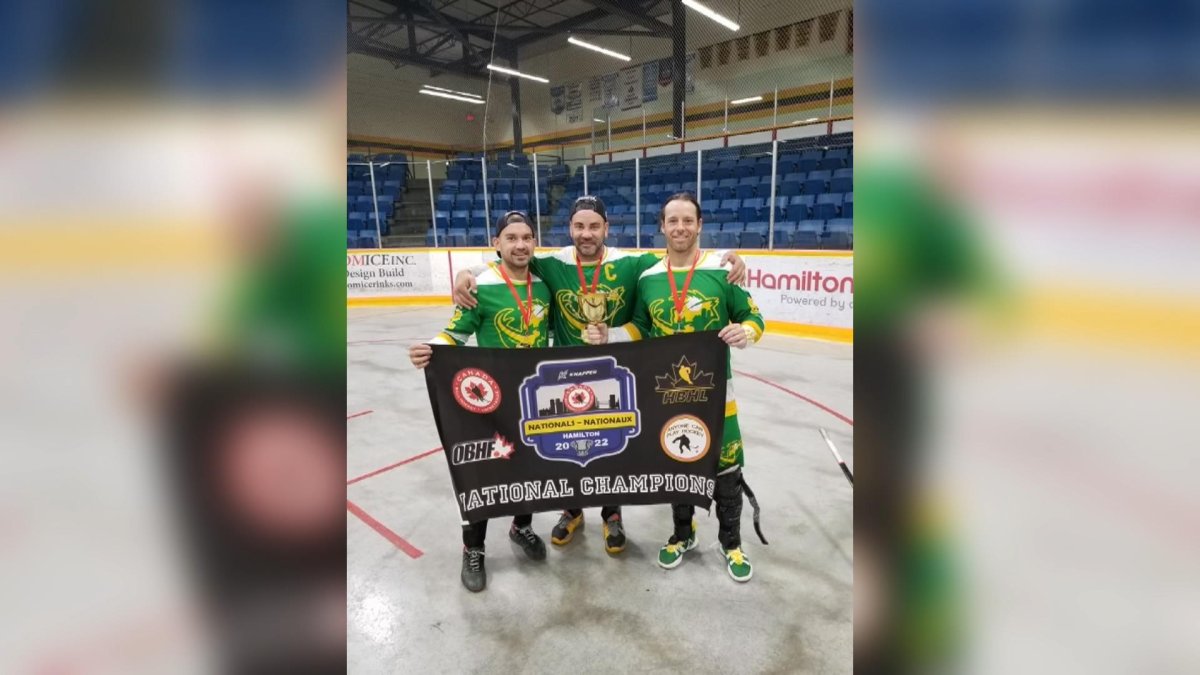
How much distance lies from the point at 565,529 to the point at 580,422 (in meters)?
0.81

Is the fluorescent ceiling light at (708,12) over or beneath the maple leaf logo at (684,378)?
over

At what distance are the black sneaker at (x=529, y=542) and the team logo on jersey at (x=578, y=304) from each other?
3.42ft

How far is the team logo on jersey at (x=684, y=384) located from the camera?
2.32 m

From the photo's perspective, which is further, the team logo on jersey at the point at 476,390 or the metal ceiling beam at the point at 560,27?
the metal ceiling beam at the point at 560,27

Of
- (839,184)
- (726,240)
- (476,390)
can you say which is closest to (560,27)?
(839,184)

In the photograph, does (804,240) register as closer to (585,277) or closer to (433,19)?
(585,277)

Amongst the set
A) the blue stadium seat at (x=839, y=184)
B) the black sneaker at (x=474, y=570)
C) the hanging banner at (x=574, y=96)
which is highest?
the hanging banner at (x=574, y=96)

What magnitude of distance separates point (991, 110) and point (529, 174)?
48.8 feet

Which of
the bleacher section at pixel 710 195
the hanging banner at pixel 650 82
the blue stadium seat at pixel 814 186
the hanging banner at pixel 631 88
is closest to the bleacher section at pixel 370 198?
the bleacher section at pixel 710 195

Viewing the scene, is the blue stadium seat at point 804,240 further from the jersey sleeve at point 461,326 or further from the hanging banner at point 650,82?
the hanging banner at point 650,82

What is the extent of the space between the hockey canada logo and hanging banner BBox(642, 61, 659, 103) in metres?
15.4

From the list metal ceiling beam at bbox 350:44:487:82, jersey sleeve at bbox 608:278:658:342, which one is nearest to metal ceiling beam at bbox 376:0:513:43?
metal ceiling beam at bbox 350:44:487:82

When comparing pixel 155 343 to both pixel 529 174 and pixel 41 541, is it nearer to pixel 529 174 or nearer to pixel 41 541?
pixel 41 541

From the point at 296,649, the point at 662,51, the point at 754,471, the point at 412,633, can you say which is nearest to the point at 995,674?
the point at 296,649
